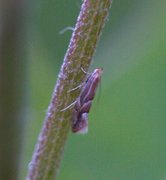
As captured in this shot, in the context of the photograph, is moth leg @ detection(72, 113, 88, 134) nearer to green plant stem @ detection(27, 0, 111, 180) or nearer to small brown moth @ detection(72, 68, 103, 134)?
small brown moth @ detection(72, 68, 103, 134)

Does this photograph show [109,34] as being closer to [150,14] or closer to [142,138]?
[150,14]

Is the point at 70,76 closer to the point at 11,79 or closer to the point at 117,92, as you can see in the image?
the point at 11,79

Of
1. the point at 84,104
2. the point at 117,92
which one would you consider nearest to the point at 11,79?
the point at 84,104

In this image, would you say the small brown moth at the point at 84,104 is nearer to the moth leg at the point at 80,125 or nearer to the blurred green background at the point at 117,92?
the moth leg at the point at 80,125

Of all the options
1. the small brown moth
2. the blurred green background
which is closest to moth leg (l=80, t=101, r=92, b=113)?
the small brown moth

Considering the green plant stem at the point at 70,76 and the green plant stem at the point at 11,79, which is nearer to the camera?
the green plant stem at the point at 70,76

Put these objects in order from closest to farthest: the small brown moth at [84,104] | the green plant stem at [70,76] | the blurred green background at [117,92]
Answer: the green plant stem at [70,76], the small brown moth at [84,104], the blurred green background at [117,92]

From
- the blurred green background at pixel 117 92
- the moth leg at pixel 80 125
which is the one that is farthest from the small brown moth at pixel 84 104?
the blurred green background at pixel 117 92
